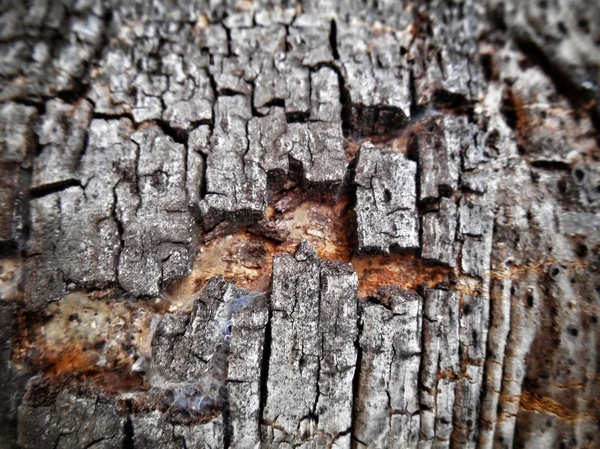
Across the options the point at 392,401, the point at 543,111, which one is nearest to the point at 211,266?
the point at 392,401

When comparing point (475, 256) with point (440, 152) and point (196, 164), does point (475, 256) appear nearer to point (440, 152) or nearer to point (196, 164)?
point (440, 152)

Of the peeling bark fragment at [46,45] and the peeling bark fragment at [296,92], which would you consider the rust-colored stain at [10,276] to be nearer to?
the peeling bark fragment at [46,45]

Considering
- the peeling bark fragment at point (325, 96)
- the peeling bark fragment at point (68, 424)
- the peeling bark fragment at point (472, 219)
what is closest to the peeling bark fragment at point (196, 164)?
the peeling bark fragment at point (325, 96)

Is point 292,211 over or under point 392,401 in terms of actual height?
over

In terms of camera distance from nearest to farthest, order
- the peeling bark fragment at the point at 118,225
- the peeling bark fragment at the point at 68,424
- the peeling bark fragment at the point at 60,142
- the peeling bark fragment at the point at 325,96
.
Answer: the peeling bark fragment at the point at 68,424, the peeling bark fragment at the point at 118,225, the peeling bark fragment at the point at 60,142, the peeling bark fragment at the point at 325,96

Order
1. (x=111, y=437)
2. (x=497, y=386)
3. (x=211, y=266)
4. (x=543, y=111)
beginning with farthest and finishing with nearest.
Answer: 1. (x=543, y=111)
2. (x=211, y=266)
3. (x=497, y=386)
4. (x=111, y=437)

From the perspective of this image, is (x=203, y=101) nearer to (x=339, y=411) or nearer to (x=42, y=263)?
(x=42, y=263)

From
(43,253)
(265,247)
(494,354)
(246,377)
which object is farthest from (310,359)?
(43,253)
